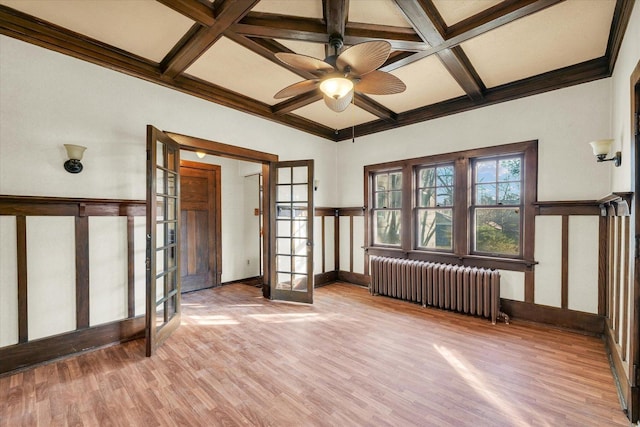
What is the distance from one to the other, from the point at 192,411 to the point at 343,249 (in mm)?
4075

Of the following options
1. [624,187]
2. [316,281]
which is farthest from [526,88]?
[316,281]

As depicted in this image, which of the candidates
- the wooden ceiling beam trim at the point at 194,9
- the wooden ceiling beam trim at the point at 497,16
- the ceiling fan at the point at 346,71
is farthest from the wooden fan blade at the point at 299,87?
the wooden ceiling beam trim at the point at 497,16

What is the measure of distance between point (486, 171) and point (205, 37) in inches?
157

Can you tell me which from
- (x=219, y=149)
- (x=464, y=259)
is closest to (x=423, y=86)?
(x=464, y=259)

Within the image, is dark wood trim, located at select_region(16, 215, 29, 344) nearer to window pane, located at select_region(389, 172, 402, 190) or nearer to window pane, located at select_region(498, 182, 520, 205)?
window pane, located at select_region(389, 172, 402, 190)

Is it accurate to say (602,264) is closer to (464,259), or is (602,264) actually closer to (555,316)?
(555,316)

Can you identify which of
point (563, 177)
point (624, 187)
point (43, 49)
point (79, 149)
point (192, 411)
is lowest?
point (192, 411)

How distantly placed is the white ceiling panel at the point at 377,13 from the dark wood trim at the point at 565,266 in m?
3.00

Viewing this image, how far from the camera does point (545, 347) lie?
2.92 metres

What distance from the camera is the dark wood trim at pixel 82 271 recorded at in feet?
9.18

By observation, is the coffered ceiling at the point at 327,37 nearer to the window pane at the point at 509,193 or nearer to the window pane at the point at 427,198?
the window pane at the point at 509,193

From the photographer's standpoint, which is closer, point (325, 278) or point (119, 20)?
point (119, 20)

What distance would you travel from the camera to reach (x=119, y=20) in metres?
2.47

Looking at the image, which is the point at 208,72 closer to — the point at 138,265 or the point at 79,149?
the point at 79,149
